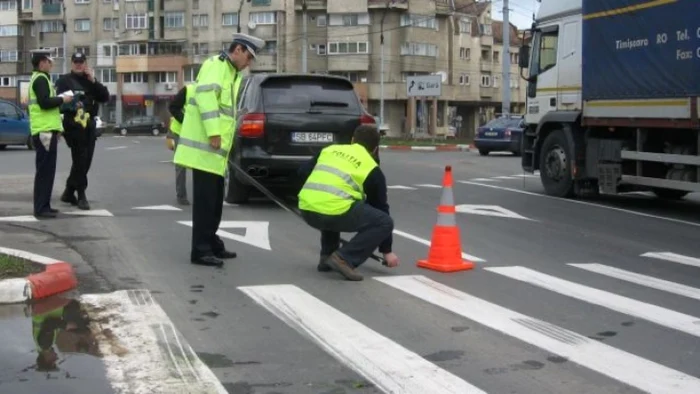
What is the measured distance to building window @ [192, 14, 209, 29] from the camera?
264 ft

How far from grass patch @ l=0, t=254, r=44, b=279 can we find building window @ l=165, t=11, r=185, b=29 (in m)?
77.6

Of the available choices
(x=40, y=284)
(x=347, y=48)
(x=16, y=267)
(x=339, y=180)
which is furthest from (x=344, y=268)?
(x=347, y=48)

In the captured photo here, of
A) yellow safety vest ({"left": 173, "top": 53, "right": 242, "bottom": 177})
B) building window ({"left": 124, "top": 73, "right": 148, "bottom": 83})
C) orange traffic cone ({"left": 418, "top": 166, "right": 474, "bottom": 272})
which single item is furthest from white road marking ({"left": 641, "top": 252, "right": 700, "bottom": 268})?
building window ({"left": 124, "top": 73, "right": 148, "bottom": 83})

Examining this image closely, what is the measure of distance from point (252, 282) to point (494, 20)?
85365 mm

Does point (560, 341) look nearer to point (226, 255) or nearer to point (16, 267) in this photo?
point (226, 255)

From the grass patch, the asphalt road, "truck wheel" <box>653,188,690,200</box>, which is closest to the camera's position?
the asphalt road

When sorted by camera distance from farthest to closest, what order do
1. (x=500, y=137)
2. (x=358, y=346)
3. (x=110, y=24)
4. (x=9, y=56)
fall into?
(x=9, y=56) → (x=110, y=24) → (x=500, y=137) → (x=358, y=346)

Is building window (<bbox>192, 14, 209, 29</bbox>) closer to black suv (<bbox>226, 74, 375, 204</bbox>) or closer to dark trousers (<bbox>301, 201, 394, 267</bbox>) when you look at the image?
black suv (<bbox>226, 74, 375, 204</bbox>)

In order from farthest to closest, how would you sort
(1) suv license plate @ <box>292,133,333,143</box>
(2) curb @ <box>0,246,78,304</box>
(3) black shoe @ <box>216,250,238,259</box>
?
(1) suv license plate @ <box>292,133,333,143</box>
(3) black shoe @ <box>216,250,238,259</box>
(2) curb @ <box>0,246,78,304</box>

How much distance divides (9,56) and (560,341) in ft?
303

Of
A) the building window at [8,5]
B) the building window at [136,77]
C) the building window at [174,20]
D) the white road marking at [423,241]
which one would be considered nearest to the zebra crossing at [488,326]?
the white road marking at [423,241]

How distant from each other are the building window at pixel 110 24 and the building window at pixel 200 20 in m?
9.02

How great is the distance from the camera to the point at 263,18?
77000mm

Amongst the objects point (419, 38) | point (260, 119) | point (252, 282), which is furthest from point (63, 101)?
point (419, 38)
